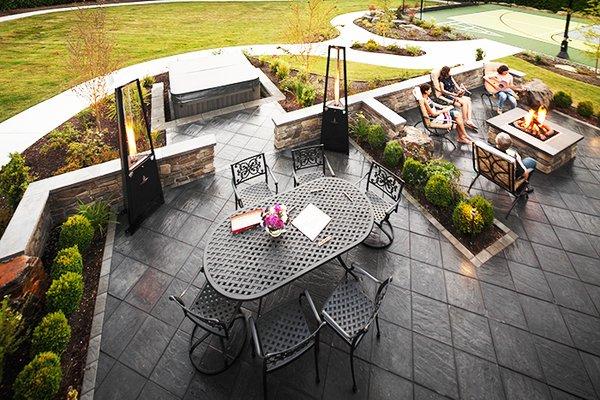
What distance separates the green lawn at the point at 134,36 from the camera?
10156 millimetres

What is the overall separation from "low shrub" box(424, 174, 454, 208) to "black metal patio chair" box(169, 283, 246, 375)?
3668 mm

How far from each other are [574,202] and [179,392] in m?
6.93

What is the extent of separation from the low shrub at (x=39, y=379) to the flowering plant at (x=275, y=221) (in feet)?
8.00

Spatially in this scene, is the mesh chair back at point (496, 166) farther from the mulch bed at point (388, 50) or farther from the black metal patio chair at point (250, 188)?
the mulch bed at point (388, 50)

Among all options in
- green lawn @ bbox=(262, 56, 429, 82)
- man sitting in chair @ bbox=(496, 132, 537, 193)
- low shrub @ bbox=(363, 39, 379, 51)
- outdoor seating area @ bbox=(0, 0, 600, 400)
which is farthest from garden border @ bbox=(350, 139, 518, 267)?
low shrub @ bbox=(363, 39, 379, 51)

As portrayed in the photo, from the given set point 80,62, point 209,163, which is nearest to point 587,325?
point 209,163

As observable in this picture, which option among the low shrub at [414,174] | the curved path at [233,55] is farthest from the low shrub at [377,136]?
the curved path at [233,55]

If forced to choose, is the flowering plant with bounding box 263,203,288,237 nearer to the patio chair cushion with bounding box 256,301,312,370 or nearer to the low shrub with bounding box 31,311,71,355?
the patio chair cushion with bounding box 256,301,312,370

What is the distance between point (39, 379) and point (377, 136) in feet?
20.8

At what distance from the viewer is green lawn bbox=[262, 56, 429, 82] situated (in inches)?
407

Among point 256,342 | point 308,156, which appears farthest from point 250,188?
point 256,342

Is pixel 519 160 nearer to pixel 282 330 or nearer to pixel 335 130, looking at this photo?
pixel 335 130

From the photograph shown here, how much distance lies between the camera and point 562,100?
856 cm

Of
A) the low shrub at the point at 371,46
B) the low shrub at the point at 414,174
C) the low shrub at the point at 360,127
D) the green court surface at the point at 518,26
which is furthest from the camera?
the green court surface at the point at 518,26
